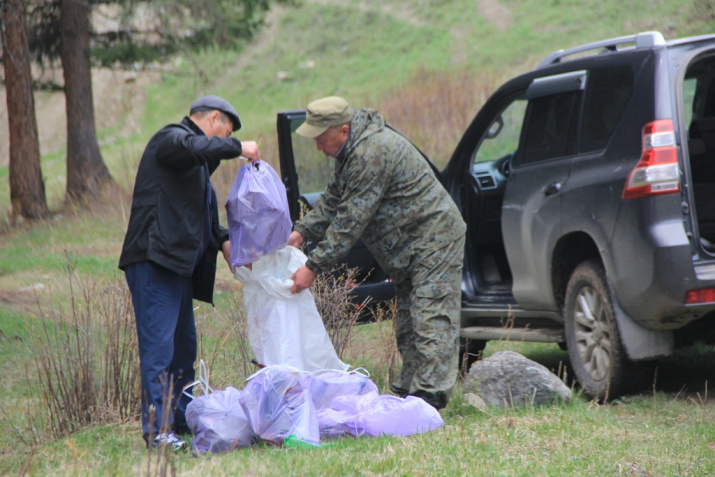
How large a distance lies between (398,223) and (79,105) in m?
12.1

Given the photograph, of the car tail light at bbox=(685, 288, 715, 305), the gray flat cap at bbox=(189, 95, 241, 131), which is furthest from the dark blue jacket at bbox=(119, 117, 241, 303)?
the car tail light at bbox=(685, 288, 715, 305)

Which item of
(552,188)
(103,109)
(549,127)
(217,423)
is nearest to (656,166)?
(552,188)

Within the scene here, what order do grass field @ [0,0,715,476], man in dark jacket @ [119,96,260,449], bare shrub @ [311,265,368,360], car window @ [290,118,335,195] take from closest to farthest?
grass field @ [0,0,715,476] < man in dark jacket @ [119,96,260,449] < bare shrub @ [311,265,368,360] < car window @ [290,118,335,195]

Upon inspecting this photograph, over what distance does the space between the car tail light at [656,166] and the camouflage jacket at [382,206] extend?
992 mm

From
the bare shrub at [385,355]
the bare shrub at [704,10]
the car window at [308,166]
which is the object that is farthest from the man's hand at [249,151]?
the bare shrub at [704,10]

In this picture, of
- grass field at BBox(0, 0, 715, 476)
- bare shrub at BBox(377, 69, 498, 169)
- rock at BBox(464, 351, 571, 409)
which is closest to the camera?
grass field at BBox(0, 0, 715, 476)

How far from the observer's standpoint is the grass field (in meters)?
3.90

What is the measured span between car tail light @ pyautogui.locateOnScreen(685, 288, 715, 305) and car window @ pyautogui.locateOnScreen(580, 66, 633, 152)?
41.1 inches

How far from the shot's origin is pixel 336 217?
4.76 m

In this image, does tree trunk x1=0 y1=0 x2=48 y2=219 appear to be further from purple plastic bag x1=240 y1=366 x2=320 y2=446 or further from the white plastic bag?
purple plastic bag x1=240 y1=366 x2=320 y2=446

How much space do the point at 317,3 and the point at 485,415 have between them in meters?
38.7

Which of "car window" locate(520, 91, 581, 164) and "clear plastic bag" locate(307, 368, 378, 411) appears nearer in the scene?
"clear plastic bag" locate(307, 368, 378, 411)

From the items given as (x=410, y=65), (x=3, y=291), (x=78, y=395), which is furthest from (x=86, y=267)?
(x=410, y=65)

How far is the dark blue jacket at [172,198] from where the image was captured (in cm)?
420
